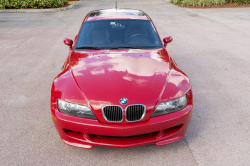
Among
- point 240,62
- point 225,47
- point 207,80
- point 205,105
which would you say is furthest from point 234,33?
point 205,105

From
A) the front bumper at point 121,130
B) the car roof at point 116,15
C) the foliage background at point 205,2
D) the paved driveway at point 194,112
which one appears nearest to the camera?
the front bumper at point 121,130

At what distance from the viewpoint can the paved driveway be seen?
3121mm

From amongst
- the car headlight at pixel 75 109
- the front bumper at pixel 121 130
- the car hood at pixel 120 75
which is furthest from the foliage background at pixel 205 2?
the car headlight at pixel 75 109

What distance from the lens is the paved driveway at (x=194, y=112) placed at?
312 cm

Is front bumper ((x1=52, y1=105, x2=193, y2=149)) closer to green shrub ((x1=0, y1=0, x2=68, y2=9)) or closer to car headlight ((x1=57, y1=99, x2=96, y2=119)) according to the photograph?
car headlight ((x1=57, y1=99, x2=96, y2=119))

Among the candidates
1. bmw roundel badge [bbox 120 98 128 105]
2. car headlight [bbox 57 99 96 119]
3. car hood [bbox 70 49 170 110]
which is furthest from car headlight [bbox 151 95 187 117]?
car headlight [bbox 57 99 96 119]

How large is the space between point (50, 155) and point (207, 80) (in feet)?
12.8

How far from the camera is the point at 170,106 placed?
9.66ft

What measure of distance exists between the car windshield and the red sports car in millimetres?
557

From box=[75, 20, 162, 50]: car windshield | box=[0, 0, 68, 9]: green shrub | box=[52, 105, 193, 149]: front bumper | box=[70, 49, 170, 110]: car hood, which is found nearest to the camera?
box=[52, 105, 193, 149]: front bumper

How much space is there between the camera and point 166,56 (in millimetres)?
3961

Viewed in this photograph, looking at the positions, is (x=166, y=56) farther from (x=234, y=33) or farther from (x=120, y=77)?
(x=234, y=33)

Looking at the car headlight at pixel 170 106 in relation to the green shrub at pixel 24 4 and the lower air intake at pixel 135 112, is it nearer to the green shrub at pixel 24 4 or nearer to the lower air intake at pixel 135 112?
the lower air intake at pixel 135 112

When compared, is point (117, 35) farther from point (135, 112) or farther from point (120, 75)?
point (135, 112)
